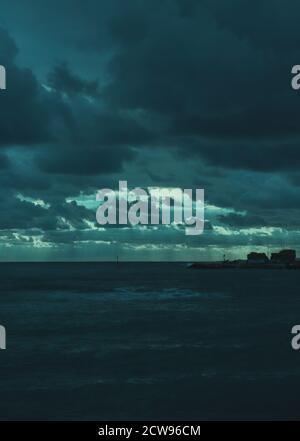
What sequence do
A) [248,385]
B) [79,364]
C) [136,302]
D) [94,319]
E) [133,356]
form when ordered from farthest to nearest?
1. [136,302]
2. [94,319]
3. [133,356]
4. [79,364]
5. [248,385]

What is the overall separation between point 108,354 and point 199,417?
18.1 meters

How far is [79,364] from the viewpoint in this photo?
41.3m

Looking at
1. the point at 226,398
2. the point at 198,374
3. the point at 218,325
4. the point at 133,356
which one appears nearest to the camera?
the point at 226,398

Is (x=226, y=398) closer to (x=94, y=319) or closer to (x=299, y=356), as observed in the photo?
(x=299, y=356)

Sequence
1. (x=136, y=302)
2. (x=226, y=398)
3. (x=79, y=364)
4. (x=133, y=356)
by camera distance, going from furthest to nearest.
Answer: (x=136, y=302) → (x=133, y=356) → (x=79, y=364) → (x=226, y=398)

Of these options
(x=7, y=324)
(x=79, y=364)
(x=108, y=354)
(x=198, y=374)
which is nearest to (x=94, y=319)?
(x=7, y=324)

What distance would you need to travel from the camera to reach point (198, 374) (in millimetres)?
37781

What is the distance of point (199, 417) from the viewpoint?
2897cm

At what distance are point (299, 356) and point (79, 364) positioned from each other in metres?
18.6

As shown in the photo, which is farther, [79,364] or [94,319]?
[94,319]

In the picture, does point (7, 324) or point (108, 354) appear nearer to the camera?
point (108, 354)
